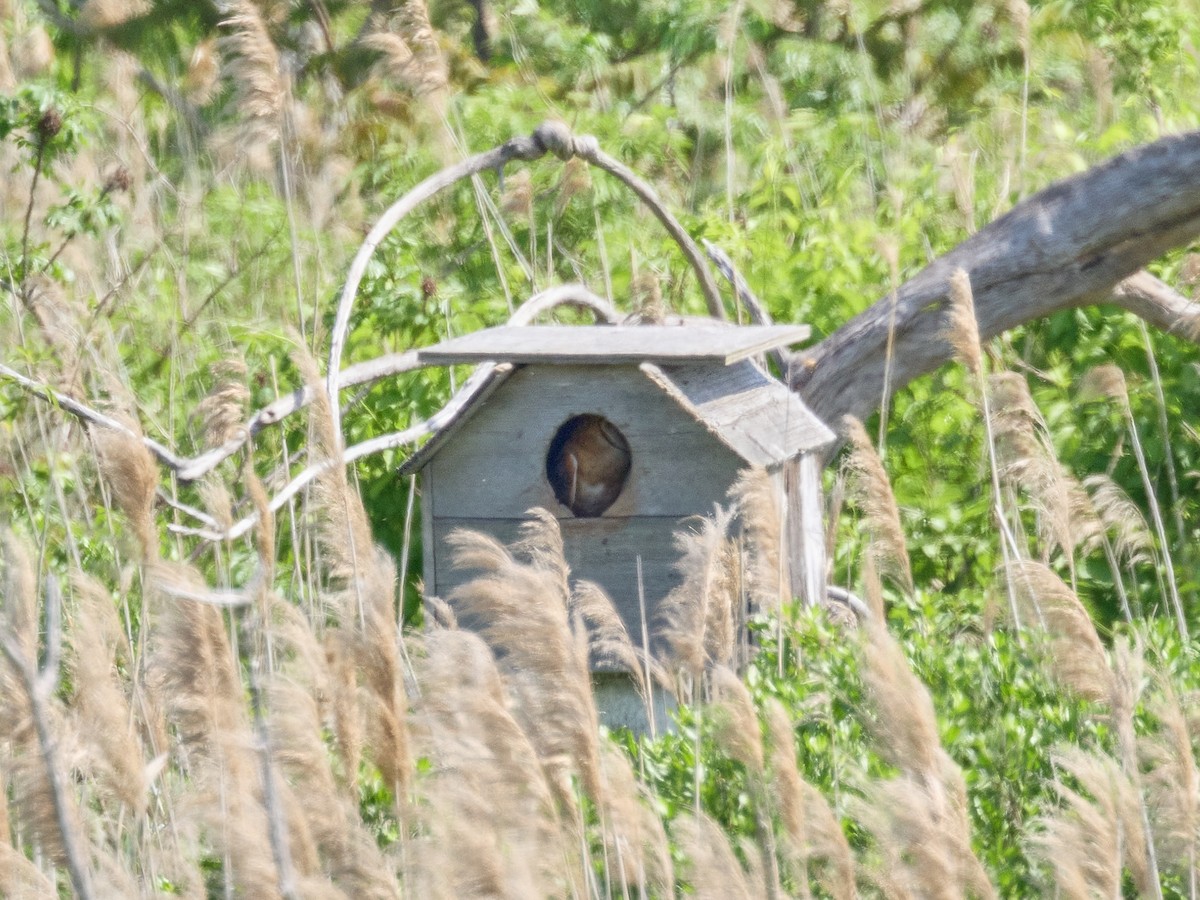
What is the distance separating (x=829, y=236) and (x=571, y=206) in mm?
1214

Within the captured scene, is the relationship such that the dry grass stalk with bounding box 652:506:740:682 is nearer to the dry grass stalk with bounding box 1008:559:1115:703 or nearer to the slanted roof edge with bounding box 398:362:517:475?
the dry grass stalk with bounding box 1008:559:1115:703

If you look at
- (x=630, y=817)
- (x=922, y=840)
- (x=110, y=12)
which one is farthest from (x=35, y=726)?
(x=110, y=12)

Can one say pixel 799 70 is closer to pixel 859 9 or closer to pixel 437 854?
pixel 859 9

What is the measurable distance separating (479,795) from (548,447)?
186 centimetres

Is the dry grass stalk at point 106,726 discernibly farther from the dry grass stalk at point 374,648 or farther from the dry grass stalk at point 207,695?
the dry grass stalk at point 374,648

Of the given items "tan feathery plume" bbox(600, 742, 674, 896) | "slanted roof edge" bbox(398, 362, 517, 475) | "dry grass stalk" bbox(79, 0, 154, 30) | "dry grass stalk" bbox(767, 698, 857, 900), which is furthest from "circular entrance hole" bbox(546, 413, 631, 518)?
"dry grass stalk" bbox(79, 0, 154, 30)

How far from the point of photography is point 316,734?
196cm

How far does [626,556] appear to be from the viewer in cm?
368

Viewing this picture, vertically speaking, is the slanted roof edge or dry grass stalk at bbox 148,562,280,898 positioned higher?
the slanted roof edge

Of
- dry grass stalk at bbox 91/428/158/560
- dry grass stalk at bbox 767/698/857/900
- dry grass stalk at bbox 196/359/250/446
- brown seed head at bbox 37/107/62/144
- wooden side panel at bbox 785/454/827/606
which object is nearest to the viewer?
dry grass stalk at bbox 767/698/857/900

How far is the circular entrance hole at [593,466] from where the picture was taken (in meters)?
3.74

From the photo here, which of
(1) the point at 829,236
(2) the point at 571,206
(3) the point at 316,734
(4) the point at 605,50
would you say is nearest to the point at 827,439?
(1) the point at 829,236

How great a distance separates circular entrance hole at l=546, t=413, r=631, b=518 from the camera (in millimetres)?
3736

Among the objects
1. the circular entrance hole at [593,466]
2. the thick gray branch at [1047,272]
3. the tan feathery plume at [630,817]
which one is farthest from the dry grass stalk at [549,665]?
the thick gray branch at [1047,272]
